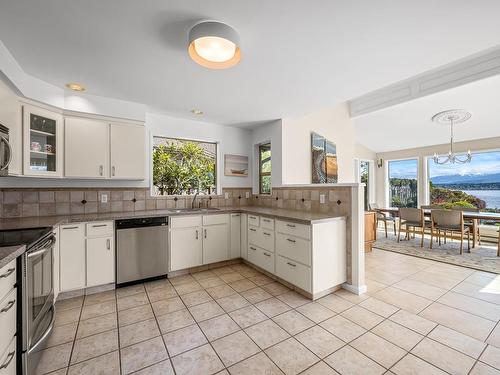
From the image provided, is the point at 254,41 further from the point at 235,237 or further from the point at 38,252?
the point at 235,237

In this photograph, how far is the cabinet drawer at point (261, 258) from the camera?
10.0 feet

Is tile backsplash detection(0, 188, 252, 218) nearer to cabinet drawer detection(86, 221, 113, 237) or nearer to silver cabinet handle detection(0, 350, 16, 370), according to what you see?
cabinet drawer detection(86, 221, 113, 237)

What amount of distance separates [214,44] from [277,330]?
242 cm

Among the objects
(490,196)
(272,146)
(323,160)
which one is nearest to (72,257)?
(272,146)

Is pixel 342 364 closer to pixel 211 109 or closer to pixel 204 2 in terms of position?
pixel 204 2

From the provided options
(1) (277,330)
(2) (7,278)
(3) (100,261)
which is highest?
(2) (7,278)

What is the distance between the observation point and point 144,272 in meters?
2.93

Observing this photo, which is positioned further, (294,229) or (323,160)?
(323,160)

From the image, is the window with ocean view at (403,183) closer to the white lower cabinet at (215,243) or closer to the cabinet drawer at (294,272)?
the cabinet drawer at (294,272)

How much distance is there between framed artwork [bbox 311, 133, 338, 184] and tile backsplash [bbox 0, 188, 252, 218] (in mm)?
2180

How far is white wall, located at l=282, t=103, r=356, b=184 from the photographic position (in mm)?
3946

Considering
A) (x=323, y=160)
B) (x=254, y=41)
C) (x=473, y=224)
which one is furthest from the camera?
(x=323, y=160)

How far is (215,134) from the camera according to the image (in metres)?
4.22

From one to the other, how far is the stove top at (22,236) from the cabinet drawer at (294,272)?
237 centimetres
